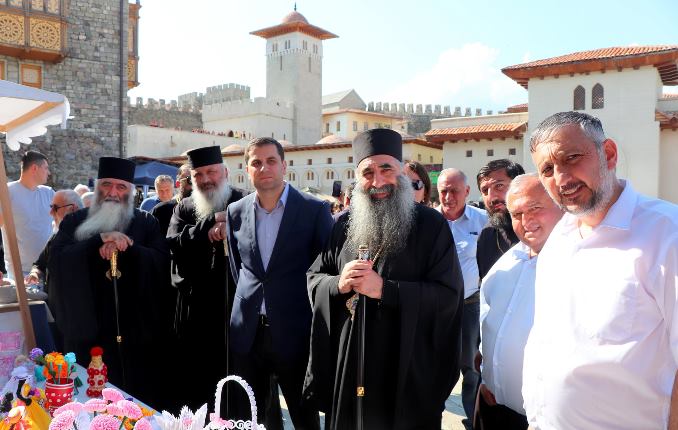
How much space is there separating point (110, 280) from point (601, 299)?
3.23 m

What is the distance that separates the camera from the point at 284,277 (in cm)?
336

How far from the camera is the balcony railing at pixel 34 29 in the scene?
1645 centimetres

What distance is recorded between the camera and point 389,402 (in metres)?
2.78

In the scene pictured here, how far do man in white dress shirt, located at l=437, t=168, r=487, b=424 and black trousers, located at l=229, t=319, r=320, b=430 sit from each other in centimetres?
139

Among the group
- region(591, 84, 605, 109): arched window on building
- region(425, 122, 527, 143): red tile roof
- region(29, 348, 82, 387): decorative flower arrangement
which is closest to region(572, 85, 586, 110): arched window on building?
region(591, 84, 605, 109): arched window on building

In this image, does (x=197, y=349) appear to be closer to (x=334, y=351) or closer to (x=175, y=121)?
(x=334, y=351)

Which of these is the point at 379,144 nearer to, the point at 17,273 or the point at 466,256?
the point at 466,256

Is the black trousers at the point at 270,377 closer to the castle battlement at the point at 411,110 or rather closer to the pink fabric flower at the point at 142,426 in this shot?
the pink fabric flower at the point at 142,426

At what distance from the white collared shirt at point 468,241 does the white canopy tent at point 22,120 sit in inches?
113

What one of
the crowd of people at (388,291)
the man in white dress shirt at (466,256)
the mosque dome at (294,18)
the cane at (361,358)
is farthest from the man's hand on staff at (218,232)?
the mosque dome at (294,18)

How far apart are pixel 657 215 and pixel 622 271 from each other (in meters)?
0.19

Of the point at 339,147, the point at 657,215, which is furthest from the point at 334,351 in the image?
the point at 339,147

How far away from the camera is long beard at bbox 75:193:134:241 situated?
3.99 m

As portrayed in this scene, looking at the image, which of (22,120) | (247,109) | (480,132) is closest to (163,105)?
(247,109)
